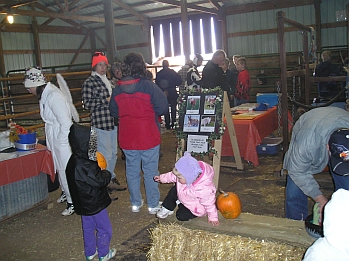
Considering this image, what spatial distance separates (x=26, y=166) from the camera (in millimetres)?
4574

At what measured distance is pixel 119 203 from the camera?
5059 mm

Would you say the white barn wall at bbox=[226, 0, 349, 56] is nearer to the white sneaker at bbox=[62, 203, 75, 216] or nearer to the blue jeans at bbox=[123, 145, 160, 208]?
the blue jeans at bbox=[123, 145, 160, 208]

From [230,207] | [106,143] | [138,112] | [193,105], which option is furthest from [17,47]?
[230,207]

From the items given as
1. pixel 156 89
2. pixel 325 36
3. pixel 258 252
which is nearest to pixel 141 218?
pixel 156 89

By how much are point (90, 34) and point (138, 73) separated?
1801cm

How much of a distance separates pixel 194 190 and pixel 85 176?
897 mm

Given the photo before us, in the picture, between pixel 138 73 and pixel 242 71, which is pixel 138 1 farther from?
pixel 138 73

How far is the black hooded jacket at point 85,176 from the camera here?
3.19m

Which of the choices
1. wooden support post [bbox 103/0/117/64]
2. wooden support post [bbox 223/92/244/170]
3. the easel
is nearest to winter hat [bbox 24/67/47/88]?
the easel

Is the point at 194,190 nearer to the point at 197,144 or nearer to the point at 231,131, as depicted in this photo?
the point at 197,144

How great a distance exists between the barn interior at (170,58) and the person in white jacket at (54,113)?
0.76 metres

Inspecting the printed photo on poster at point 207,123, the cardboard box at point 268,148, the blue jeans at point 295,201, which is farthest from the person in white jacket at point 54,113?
the cardboard box at point 268,148

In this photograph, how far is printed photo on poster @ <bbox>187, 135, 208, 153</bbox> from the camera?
4.79 meters

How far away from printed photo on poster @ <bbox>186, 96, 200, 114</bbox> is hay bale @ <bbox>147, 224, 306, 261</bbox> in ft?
7.10
